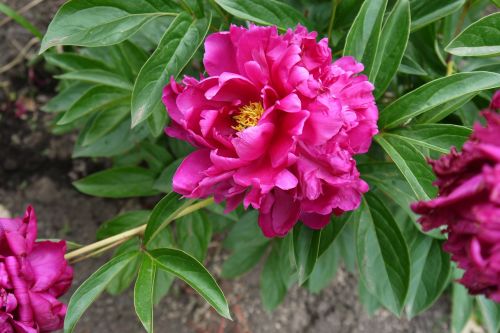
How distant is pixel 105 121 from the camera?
52.2 inches

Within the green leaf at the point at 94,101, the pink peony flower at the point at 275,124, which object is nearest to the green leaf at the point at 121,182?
the green leaf at the point at 94,101

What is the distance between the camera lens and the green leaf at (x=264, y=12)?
3.04 feet

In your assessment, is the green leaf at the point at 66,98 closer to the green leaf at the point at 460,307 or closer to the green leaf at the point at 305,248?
the green leaf at the point at 305,248

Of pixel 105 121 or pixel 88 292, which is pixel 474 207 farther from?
pixel 105 121

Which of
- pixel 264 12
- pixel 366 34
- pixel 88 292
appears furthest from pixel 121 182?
pixel 366 34

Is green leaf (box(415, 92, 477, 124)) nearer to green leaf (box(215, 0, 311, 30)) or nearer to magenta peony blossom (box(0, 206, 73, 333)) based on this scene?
green leaf (box(215, 0, 311, 30))

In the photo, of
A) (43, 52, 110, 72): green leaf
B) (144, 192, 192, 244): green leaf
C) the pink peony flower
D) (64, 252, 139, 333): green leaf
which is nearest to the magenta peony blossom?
(64, 252, 139, 333): green leaf

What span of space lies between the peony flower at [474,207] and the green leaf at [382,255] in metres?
0.34

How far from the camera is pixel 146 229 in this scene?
39.4 inches

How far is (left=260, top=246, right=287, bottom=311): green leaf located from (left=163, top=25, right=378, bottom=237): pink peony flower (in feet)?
2.57

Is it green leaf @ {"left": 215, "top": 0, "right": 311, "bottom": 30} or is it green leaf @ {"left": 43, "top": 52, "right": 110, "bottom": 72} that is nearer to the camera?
green leaf @ {"left": 215, "top": 0, "right": 311, "bottom": 30}

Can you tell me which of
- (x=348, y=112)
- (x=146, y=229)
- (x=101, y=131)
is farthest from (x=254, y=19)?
(x=101, y=131)

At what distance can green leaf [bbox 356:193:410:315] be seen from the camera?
39.4 inches

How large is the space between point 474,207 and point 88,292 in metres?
0.61
